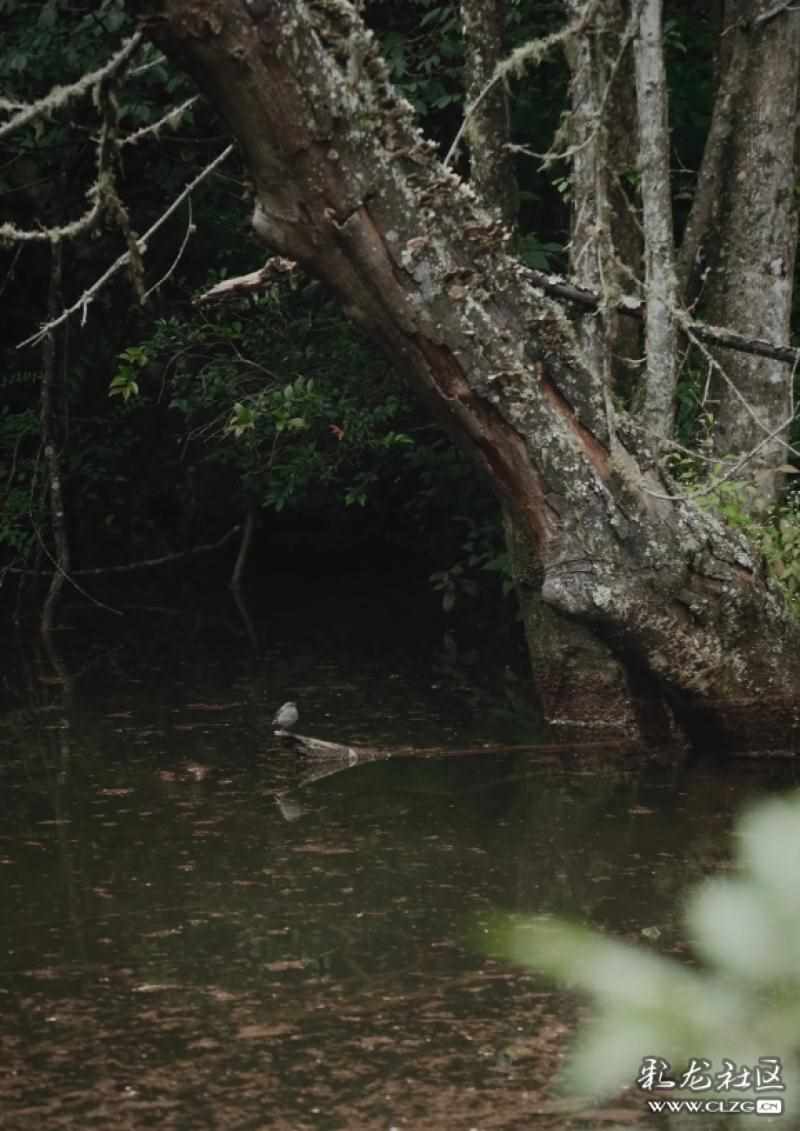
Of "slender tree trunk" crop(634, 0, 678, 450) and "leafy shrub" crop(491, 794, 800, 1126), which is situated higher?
"slender tree trunk" crop(634, 0, 678, 450)

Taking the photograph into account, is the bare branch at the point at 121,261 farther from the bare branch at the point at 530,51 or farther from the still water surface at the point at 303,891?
the still water surface at the point at 303,891

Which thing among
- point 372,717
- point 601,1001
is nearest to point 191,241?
point 372,717

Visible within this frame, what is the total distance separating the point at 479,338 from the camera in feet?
17.6

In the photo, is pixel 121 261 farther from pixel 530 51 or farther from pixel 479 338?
pixel 530 51

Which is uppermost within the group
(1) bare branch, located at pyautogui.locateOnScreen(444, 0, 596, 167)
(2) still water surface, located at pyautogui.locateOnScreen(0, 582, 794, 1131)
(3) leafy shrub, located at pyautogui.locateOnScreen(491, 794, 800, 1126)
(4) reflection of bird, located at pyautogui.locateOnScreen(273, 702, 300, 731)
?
(1) bare branch, located at pyautogui.locateOnScreen(444, 0, 596, 167)

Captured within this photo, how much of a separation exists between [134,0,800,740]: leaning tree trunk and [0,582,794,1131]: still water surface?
523 mm

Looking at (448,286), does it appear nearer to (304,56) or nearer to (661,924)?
(304,56)

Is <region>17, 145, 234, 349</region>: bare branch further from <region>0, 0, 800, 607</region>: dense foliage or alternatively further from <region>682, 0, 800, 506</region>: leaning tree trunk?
<region>682, 0, 800, 506</region>: leaning tree trunk

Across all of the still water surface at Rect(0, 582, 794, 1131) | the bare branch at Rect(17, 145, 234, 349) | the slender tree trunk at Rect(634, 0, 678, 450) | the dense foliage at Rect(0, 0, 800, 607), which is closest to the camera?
the still water surface at Rect(0, 582, 794, 1131)

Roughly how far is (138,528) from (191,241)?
304 centimetres

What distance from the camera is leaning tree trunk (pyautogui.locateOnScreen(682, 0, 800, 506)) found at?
727cm

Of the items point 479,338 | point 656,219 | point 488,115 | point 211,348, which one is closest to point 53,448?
point 211,348

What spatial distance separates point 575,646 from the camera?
263 inches

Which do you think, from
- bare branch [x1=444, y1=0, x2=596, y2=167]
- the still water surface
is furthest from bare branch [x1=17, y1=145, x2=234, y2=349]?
the still water surface
